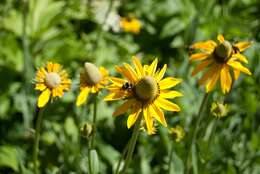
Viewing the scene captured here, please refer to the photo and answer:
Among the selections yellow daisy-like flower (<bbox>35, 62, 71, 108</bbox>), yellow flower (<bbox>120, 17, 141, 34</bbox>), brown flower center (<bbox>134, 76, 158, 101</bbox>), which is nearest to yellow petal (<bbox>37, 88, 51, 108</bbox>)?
yellow daisy-like flower (<bbox>35, 62, 71, 108</bbox>)

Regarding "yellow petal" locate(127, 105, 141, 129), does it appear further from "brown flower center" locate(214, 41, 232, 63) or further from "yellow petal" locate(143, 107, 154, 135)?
"brown flower center" locate(214, 41, 232, 63)

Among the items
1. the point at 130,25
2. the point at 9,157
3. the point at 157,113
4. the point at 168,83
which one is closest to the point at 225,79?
the point at 168,83

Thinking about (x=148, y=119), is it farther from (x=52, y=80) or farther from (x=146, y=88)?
(x=52, y=80)

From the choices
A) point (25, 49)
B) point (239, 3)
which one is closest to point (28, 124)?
point (25, 49)

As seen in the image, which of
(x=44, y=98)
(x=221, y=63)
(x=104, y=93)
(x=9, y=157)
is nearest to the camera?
(x=44, y=98)

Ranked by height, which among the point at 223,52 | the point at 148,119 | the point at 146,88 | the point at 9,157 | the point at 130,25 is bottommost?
the point at 9,157

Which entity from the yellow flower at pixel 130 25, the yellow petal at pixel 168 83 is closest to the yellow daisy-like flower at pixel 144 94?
the yellow petal at pixel 168 83

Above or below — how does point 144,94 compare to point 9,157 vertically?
above

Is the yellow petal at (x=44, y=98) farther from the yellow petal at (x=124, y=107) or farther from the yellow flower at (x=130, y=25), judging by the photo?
the yellow flower at (x=130, y=25)

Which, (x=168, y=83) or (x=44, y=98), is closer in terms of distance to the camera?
(x=168, y=83)
